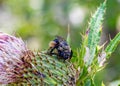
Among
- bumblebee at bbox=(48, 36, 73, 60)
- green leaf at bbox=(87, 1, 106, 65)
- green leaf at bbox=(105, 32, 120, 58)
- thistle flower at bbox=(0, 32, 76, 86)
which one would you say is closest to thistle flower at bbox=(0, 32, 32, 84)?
thistle flower at bbox=(0, 32, 76, 86)

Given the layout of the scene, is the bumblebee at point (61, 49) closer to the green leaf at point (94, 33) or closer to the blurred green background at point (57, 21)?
the green leaf at point (94, 33)

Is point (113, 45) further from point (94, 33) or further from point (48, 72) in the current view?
point (48, 72)

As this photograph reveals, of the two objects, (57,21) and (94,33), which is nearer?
(94,33)

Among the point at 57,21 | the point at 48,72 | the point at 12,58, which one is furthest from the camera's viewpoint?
the point at 57,21

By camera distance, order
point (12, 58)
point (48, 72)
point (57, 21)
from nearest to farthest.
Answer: point (48, 72), point (12, 58), point (57, 21)

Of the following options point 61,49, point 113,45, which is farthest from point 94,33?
point 61,49

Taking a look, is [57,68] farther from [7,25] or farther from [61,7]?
[7,25]

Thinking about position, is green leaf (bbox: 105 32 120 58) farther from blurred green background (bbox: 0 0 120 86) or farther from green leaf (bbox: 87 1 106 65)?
blurred green background (bbox: 0 0 120 86)
